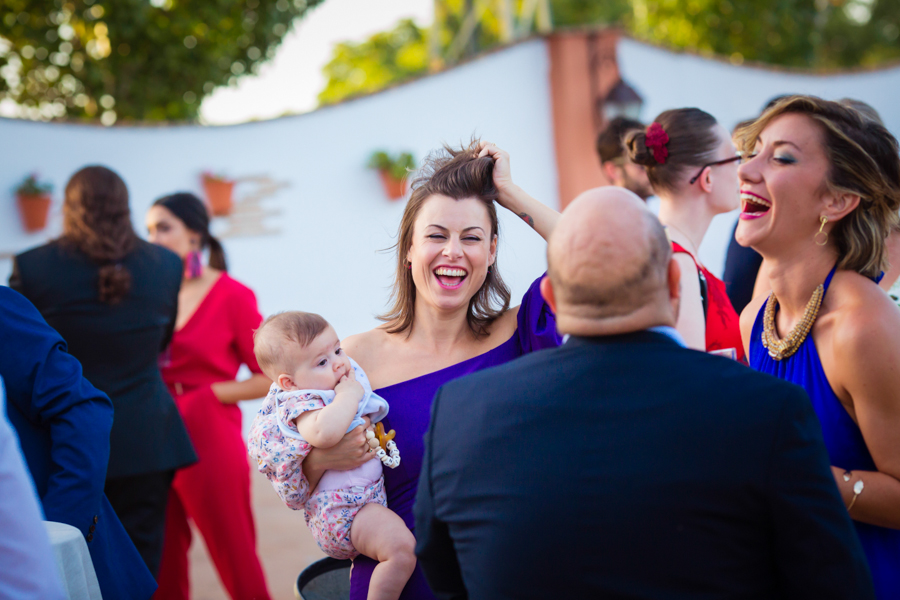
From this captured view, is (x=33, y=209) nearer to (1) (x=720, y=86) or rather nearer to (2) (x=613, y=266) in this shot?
(2) (x=613, y=266)

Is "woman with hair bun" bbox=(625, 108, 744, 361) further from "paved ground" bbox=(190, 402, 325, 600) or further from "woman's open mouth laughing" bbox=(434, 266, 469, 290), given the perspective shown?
"paved ground" bbox=(190, 402, 325, 600)

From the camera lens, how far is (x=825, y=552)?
4.09 feet

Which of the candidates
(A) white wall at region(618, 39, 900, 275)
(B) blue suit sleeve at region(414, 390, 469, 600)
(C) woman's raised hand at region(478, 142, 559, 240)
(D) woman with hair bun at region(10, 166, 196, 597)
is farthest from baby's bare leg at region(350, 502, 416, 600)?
(A) white wall at region(618, 39, 900, 275)

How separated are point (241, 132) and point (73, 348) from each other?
161 inches

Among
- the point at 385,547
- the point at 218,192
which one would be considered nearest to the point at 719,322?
the point at 385,547

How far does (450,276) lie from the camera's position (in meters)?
2.28

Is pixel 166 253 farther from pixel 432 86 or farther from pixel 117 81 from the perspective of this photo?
pixel 117 81

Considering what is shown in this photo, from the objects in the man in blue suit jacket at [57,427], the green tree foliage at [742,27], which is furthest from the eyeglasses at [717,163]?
the green tree foliage at [742,27]

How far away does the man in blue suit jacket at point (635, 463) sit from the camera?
1233mm

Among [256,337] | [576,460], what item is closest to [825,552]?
[576,460]

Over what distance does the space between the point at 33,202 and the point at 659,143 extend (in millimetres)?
5372

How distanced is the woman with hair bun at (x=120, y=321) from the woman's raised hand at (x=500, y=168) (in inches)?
69.1

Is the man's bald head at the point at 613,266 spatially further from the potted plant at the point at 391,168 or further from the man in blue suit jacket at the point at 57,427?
the potted plant at the point at 391,168

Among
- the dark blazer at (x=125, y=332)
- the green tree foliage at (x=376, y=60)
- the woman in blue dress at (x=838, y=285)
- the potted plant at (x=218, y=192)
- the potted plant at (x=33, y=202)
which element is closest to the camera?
the woman in blue dress at (x=838, y=285)
